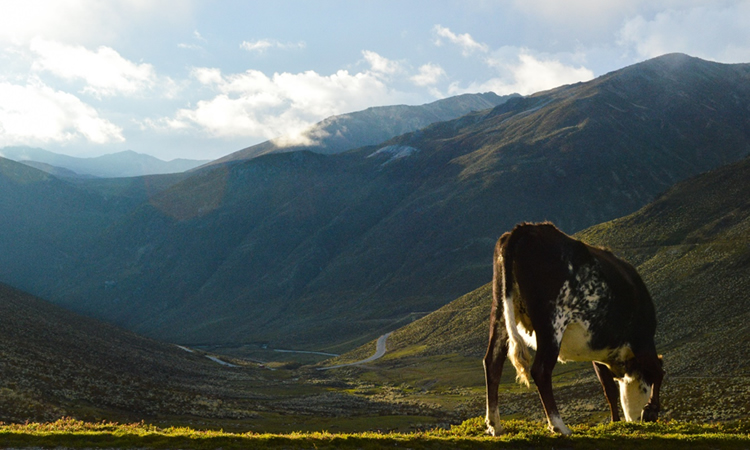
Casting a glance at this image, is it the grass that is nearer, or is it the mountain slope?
the grass

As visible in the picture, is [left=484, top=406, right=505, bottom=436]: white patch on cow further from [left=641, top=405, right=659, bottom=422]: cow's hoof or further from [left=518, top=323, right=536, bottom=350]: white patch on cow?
[left=641, top=405, right=659, bottom=422]: cow's hoof

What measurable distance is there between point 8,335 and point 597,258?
104 meters

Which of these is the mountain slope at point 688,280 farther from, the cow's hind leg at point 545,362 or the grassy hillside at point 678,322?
the cow's hind leg at point 545,362

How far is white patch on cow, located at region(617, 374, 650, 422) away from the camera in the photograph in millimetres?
12773

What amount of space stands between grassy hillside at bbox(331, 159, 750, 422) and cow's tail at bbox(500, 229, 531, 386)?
4004 centimetres

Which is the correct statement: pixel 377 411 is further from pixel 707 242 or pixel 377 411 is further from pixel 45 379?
pixel 707 242

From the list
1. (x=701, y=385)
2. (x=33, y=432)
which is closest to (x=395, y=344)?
(x=701, y=385)

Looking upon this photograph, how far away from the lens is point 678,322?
10144 cm

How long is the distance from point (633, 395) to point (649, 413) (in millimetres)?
703

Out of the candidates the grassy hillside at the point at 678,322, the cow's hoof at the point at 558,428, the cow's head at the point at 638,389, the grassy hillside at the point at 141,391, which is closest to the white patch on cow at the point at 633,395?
the cow's head at the point at 638,389

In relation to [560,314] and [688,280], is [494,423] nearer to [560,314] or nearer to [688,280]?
[560,314]

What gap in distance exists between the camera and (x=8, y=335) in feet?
292

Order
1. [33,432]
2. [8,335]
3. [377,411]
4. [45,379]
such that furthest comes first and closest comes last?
1. [8,335]
2. [377,411]
3. [45,379]
4. [33,432]

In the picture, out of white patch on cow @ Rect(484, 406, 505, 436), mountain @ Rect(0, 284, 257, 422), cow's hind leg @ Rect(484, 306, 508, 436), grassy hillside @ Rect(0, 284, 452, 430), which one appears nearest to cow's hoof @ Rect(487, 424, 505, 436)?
white patch on cow @ Rect(484, 406, 505, 436)
